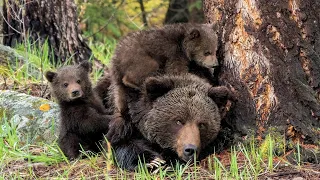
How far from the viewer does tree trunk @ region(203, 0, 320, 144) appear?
5414 millimetres

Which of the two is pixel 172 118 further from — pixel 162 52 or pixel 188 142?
pixel 162 52

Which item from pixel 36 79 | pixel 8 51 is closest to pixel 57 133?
pixel 36 79

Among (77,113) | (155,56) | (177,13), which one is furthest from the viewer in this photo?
(177,13)

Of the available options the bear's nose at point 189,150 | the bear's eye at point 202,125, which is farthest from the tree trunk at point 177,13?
the bear's nose at point 189,150

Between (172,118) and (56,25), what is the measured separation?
4646mm

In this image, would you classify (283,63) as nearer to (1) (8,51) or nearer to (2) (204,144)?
(2) (204,144)

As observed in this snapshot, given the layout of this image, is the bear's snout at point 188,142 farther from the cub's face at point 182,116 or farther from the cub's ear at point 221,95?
the cub's ear at point 221,95

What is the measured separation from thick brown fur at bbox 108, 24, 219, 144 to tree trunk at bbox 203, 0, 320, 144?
0.55 m

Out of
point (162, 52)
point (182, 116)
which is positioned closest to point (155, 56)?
point (162, 52)

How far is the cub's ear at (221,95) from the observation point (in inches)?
210

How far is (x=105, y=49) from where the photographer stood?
11.7m

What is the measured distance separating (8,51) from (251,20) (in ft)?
15.8

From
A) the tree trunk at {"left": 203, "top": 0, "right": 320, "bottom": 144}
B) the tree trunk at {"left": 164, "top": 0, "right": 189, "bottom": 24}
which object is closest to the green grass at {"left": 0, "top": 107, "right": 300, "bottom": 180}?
the tree trunk at {"left": 203, "top": 0, "right": 320, "bottom": 144}

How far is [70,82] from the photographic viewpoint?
6816mm
